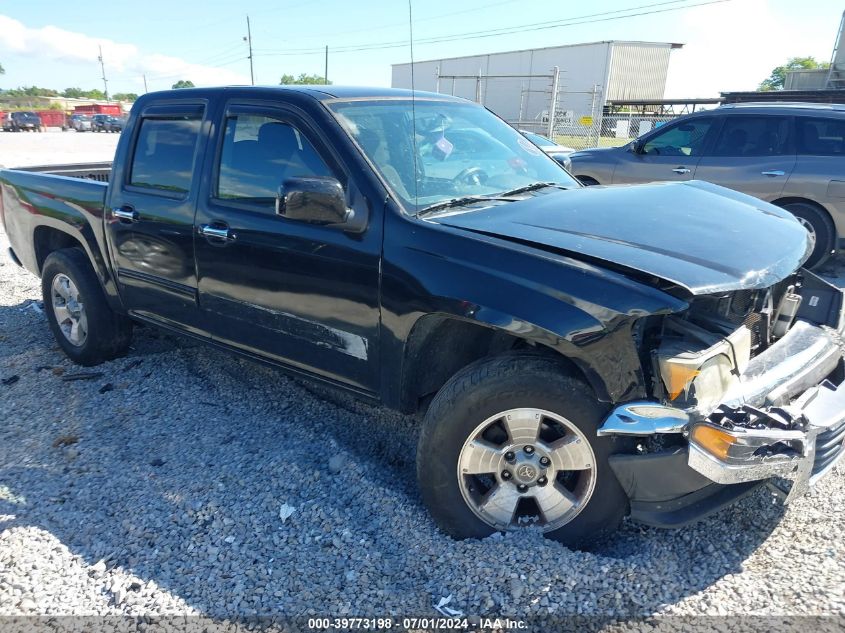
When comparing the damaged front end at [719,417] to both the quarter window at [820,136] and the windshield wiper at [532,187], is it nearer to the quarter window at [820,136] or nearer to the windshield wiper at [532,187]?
the windshield wiper at [532,187]

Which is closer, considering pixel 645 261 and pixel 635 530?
pixel 645 261

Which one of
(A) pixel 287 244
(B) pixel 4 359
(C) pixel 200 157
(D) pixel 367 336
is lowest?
(B) pixel 4 359

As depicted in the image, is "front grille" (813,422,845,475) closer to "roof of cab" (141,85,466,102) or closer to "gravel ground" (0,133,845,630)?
"gravel ground" (0,133,845,630)

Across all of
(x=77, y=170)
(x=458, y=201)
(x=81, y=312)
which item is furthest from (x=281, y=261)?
(x=77, y=170)

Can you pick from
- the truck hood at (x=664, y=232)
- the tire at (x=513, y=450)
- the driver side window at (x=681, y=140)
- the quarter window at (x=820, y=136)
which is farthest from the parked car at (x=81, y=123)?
the tire at (x=513, y=450)

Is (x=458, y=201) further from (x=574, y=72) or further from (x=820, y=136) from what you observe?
(x=574, y=72)

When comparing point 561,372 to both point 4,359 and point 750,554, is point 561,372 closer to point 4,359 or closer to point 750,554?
point 750,554

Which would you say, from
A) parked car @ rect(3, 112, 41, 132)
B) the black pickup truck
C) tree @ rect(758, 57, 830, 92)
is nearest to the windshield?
the black pickup truck

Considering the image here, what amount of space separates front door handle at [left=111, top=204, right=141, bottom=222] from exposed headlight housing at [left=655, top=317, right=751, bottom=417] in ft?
10.4

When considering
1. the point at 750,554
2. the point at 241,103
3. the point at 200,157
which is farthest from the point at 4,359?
the point at 750,554

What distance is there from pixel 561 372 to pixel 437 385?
69 cm

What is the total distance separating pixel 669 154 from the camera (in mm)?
8047

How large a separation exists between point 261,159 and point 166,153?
3.00 ft

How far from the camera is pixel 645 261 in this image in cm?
230
